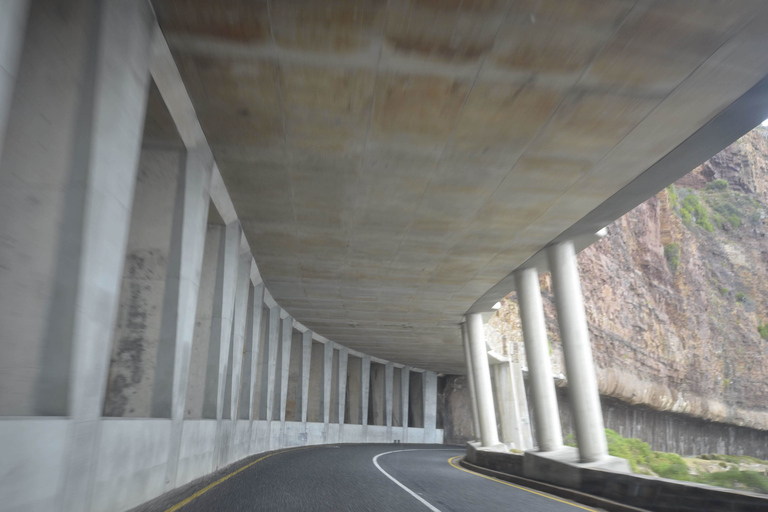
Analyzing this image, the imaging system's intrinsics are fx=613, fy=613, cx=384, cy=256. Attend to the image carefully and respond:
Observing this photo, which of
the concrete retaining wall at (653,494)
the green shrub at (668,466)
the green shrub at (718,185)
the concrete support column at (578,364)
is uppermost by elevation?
the green shrub at (718,185)

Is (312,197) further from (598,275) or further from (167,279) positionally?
(598,275)

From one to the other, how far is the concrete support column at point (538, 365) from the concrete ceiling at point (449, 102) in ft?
10.4

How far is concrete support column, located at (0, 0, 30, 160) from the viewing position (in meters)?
4.61

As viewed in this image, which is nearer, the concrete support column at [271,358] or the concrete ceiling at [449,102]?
the concrete ceiling at [449,102]

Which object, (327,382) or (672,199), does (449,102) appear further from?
(672,199)

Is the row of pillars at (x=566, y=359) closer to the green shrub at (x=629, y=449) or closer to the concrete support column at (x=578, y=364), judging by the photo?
the concrete support column at (x=578, y=364)

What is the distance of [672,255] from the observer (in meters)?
61.2

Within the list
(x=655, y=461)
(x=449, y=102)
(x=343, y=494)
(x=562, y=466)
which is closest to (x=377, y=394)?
(x=655, y=461)

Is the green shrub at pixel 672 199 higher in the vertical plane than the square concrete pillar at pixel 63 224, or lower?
higher

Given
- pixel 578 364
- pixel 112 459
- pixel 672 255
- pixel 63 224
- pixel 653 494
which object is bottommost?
pixel 653 494

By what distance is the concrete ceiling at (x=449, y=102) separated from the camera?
7.94 meters

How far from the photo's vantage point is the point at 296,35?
839cm

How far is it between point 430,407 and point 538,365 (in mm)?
40104

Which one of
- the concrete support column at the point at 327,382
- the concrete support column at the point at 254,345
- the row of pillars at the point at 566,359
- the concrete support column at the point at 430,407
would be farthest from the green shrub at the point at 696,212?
the concrete support column at the point at 254,345
